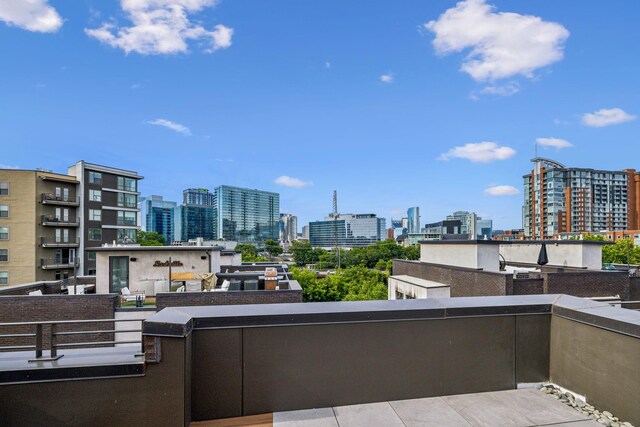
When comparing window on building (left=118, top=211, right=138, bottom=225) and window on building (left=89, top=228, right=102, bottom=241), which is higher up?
window on building (left=118, top=211, right=138, bottom=225)

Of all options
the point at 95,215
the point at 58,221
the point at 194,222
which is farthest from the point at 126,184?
the point at 194,222

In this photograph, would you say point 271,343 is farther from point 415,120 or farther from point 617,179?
point 617,179

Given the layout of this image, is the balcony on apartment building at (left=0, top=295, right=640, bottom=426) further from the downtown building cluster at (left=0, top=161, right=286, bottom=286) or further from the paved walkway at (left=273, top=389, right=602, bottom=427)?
the downtown building cluster at (left=0, top=161, right=286, bottom=286)

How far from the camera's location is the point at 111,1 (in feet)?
45.0

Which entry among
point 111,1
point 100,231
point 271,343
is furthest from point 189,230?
point 271,343

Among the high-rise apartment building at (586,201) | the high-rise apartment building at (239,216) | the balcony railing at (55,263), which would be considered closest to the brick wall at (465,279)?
the balcony railing at (55,263)

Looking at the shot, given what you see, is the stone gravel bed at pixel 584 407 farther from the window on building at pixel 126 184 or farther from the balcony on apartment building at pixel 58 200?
the window on building at pixel 126 184

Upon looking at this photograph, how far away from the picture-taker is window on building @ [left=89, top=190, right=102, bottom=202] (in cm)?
4738

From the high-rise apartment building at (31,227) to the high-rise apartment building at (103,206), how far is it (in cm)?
219

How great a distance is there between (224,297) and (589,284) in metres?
18.2

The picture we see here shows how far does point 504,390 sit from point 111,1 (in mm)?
17486

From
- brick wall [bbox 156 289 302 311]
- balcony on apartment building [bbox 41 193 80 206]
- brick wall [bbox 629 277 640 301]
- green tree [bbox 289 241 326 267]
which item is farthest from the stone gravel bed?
green tree [bbox 289 241 326 267]

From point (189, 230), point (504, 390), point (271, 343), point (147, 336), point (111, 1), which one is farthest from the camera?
point (189, 230)

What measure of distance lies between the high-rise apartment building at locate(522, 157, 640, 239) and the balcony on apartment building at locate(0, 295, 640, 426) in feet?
459
